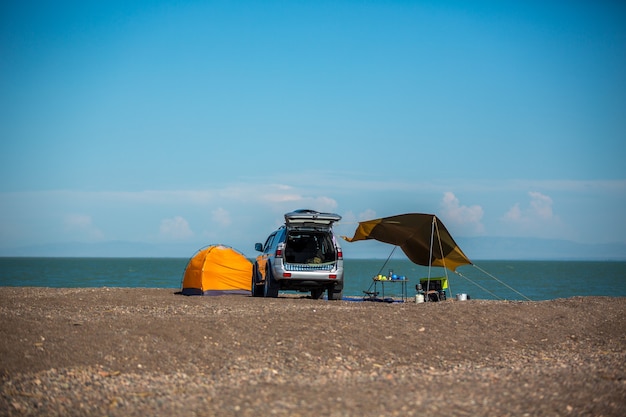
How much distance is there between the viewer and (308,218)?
19.9m

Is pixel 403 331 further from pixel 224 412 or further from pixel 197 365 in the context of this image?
pixel 224 412

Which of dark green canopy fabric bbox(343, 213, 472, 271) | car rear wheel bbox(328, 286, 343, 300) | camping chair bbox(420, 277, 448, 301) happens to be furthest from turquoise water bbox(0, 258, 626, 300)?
car rear wheel bbox(328, 286, 343, 300)

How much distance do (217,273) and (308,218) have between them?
4.72 meters

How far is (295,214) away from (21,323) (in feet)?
27.5

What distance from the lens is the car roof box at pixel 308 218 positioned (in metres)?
19.8

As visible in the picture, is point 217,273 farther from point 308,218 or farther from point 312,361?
point 312,361

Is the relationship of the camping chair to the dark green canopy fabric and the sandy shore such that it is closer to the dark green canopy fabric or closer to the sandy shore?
the dark green canopy fabric

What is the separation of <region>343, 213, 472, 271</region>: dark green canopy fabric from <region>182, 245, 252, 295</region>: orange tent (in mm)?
3537

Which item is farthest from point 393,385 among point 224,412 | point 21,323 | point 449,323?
point 21,323

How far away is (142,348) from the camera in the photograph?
1155 cm

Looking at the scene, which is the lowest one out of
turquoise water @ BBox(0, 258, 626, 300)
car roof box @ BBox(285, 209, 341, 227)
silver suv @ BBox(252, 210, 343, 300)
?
turquoise water @ BBox(0, 258, 626, 300)


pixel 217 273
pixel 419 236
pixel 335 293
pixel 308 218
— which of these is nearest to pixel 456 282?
pixel 419 236

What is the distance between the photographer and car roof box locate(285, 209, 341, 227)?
19766 millimetres

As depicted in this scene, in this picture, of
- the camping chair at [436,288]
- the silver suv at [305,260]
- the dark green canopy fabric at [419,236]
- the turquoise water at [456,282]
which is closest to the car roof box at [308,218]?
the silver suv at [305,260]
